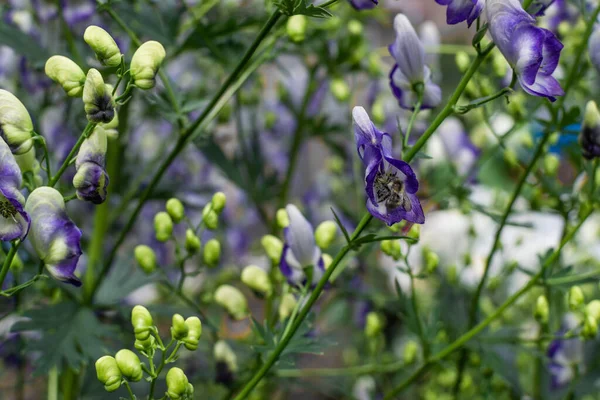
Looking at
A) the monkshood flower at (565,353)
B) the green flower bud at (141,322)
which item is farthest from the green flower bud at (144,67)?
the monkshood flower at (565,353)

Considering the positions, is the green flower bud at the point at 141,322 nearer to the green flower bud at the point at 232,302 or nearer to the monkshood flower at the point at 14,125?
the monkshood flower at the point at 14,125

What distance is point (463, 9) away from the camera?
385 millimetres

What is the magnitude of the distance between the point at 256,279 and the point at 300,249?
0.25 feet

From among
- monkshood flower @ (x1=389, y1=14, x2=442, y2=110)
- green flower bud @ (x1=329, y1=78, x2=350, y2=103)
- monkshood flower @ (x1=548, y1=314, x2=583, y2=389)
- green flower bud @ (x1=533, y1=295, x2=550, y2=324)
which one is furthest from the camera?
green flower bud @ (x1=329, y1=78, x2=350, y2=103)

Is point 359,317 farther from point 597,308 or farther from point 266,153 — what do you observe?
point 597,308

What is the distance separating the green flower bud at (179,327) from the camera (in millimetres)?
353

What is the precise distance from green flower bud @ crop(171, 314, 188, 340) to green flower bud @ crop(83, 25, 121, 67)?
0.14 m

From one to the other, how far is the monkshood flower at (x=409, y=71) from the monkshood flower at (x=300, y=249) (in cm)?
11

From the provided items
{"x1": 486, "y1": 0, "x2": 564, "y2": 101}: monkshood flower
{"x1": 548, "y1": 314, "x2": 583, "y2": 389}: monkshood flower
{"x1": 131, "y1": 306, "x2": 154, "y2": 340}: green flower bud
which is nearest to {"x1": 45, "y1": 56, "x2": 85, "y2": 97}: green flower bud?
{"x1": 131, "y1": 306, "x2": 154, "y2": 340}: green flower bud

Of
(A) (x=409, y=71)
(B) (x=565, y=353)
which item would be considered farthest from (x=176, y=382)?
(B) (x=565, y=353)

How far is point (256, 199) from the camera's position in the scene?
0.77 m

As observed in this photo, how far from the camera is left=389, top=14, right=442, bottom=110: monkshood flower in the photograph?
0.45 m

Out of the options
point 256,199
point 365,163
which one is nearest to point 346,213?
point 256,199

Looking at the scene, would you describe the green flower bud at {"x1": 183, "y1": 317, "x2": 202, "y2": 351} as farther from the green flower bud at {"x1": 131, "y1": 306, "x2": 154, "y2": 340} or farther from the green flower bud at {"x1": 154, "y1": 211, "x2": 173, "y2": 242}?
the green flower bud at {"x1": 154, "y1": 211, "x2": 173, "y2": 242}
